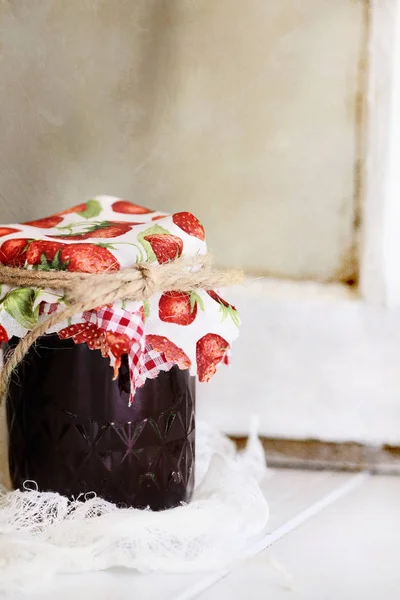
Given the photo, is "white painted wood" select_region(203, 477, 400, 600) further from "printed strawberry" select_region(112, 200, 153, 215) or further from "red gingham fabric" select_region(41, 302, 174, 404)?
"printed strawberry" select_region(112, 200, 153, 215)

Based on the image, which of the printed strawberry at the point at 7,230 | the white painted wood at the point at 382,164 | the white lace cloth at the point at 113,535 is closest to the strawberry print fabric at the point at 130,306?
the printed strawberry at the point at 7,230

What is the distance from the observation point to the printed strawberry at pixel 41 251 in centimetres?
61

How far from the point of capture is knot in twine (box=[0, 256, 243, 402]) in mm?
587

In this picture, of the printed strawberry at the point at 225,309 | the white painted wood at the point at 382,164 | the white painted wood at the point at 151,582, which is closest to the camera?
the white painted wood at the point at 151,582

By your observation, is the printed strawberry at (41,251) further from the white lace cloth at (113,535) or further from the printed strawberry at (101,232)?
the white lace cloth at (113,535)

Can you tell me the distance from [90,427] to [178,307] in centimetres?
13

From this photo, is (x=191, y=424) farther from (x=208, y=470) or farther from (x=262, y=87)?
(x=262, y=87)

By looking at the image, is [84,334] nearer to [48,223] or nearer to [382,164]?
[48,223]

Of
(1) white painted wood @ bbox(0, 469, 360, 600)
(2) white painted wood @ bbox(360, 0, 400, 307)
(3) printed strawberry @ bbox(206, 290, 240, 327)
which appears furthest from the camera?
(2) white painted wood @ bbox(360, 0, 400, 307)

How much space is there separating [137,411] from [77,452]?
0.06 m

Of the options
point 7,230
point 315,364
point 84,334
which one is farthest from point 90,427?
point 315,364

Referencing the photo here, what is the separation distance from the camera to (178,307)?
0.64m

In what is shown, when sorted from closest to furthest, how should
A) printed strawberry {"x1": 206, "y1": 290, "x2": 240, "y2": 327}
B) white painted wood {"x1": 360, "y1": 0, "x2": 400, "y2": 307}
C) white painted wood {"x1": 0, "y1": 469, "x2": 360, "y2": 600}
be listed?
white painted wood {"x1": 0, "y1": 469, "x2": 360, "y2": 600}
printed strawberry {"x1": 206, "y1": 290, "x2": 240, "y2": 327}
white painted wood {"x1": 360, "y1": 0, "x2": 400, "y2": 307}

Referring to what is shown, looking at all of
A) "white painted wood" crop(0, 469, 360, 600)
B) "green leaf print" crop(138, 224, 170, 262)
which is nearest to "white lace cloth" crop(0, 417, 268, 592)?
"white painted wood" crop(0, 469, 360, 600)
